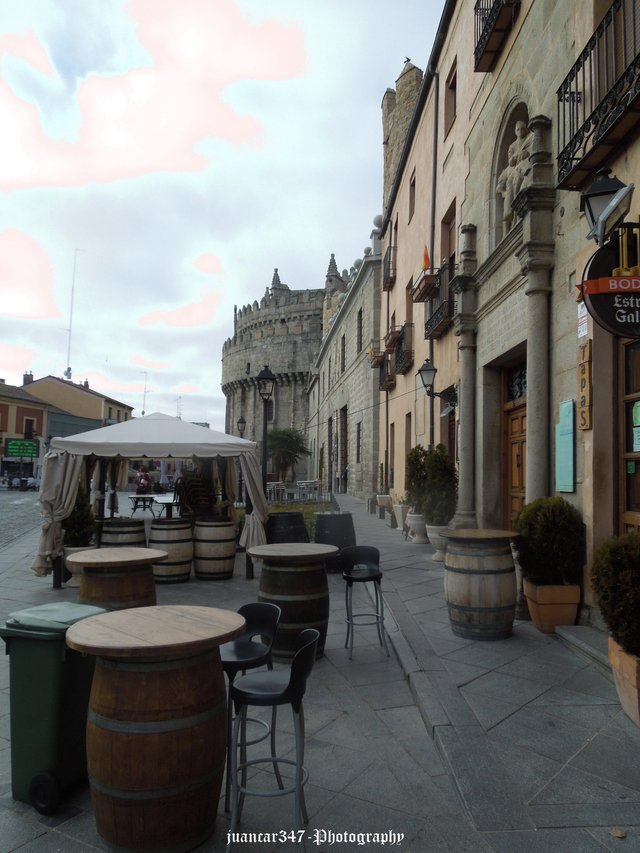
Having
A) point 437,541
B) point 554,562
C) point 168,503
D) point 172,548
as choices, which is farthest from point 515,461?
point 168,503

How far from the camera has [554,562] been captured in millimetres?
5273

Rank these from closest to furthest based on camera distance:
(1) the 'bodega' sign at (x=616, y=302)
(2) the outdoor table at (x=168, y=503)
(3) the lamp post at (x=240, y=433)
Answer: (1) the 'bodega' sign at (x=616, y=302)
(2) the outdoor table at (x=168, y=503)
(3) the lamp post at (x=240, y=433)

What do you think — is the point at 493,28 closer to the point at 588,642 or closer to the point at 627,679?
the point at 588,642

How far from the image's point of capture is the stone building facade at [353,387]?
2111cm

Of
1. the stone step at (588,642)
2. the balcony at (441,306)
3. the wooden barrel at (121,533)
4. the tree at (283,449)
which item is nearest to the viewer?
the stone step at (588,642)

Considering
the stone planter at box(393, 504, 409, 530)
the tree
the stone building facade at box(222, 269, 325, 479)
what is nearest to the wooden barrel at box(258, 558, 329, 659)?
the stone planter at box(393, 504, 409, 530)

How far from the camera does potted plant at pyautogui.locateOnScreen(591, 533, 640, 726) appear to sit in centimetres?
333

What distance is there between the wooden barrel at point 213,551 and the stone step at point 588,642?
494cm

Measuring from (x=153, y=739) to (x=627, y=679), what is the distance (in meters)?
2.68

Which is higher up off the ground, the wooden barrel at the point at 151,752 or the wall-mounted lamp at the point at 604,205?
the wall-mounted lamp at the point at 604,205

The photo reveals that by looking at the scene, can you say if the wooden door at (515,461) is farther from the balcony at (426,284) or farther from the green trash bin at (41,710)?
the green trash bin at (41,710)

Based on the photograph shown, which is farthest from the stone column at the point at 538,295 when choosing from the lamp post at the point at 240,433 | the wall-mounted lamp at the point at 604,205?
the lamp post at the point at 240,433

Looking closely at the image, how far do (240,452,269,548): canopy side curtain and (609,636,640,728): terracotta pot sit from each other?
5766 mm

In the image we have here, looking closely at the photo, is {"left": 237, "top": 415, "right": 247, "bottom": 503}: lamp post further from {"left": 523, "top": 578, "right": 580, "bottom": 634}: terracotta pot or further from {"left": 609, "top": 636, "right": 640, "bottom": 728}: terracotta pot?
{"left": 609, "top": 636, "right": 640, "bottom": 728}: terracotta pot
